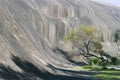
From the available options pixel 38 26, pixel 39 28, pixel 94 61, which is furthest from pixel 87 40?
pixel 39 28

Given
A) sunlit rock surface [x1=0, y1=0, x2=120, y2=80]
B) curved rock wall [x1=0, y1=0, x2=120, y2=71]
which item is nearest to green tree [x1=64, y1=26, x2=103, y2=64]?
sunlit rock surface [x1=0, y1=0, x2=120, y2=80]

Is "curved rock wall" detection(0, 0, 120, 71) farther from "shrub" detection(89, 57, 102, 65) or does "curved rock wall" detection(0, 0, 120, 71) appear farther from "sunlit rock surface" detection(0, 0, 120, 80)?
"shrub" detection(89, 57, 102, 65)

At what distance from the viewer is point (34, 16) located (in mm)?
125562

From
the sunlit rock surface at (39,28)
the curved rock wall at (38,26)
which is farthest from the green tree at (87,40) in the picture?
the curved rock wall at (38,26)

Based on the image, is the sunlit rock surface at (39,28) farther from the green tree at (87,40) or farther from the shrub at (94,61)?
the green tree at (87,40)

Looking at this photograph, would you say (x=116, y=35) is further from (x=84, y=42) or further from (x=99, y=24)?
(x=99, y=24)

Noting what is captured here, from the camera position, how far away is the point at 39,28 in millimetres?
133625

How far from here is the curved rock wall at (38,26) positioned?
68.0 metres

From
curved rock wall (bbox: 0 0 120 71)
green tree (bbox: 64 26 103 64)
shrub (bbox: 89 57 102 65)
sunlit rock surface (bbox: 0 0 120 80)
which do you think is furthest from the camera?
shrub (bbox: 89 57 102 65)

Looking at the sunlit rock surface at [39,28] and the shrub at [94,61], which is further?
the shrub at [94,61]

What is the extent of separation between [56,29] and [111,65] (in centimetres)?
5137

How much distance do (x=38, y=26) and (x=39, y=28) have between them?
58.6 inches

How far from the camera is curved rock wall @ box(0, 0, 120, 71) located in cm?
6796

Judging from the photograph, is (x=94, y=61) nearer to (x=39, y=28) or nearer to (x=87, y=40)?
(x=87, y=40)
